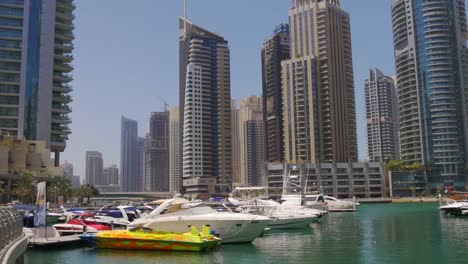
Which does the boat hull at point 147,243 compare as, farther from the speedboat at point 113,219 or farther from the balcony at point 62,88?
the balcony at point 62,88

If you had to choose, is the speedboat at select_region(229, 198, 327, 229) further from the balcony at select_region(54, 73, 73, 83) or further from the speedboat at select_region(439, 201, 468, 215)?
the balcony at select_region(54, 73, 73, 83)

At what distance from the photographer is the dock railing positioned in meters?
19.2

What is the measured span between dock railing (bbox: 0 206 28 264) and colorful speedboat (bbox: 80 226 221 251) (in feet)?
44.5

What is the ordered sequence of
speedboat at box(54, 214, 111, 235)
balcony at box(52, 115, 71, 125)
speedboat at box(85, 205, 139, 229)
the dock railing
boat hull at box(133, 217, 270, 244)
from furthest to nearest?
balcony at box(52, 115, 71, 125)
speedboat at box(85, 205, 139, 229)
speedboat at box(54, 214, 111, 235)
boat hull at box(133, 217, 270, 244)
the dock railing

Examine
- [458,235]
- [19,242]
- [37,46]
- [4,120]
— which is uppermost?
[37,46]

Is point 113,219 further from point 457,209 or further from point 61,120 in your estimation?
point 61,120

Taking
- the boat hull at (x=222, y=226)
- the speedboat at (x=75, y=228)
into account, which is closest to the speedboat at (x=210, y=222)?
the boat hull at (x=222, y=226)

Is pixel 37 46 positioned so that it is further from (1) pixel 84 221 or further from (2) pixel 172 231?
(2) pixel 172 231

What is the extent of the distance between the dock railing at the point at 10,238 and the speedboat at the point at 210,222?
669 inches

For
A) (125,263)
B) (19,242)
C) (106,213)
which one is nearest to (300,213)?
(106,213)

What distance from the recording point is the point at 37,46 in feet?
411

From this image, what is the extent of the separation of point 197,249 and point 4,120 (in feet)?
329

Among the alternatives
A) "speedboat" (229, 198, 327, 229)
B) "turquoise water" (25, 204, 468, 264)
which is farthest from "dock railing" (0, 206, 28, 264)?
"speedboat" (229, 198, 327, 229)

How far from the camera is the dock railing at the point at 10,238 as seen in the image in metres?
19.2
